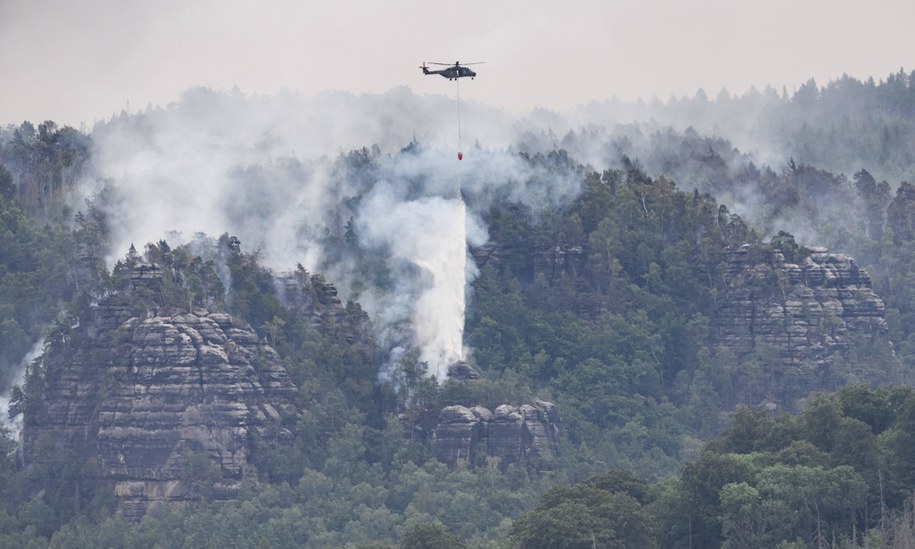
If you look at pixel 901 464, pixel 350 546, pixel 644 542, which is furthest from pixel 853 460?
pixel 350 546

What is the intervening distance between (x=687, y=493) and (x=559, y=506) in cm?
807

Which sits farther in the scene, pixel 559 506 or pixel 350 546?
pixel 350 546

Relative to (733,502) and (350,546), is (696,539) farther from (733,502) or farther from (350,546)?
(350,546)

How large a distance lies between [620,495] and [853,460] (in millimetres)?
12915

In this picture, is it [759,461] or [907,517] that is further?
[759,461]

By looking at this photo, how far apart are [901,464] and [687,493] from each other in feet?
37.7

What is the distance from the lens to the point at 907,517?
178m

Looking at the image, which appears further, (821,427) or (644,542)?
(821,427)

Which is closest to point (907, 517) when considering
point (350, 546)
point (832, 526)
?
point (832, 526)

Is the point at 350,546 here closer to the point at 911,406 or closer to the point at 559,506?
the point at 559,506

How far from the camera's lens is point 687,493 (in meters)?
189

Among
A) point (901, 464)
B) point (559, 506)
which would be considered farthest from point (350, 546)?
point (901, 464)

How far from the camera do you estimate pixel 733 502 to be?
7352 inches

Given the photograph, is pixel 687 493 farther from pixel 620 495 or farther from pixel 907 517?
pixel 907 517
